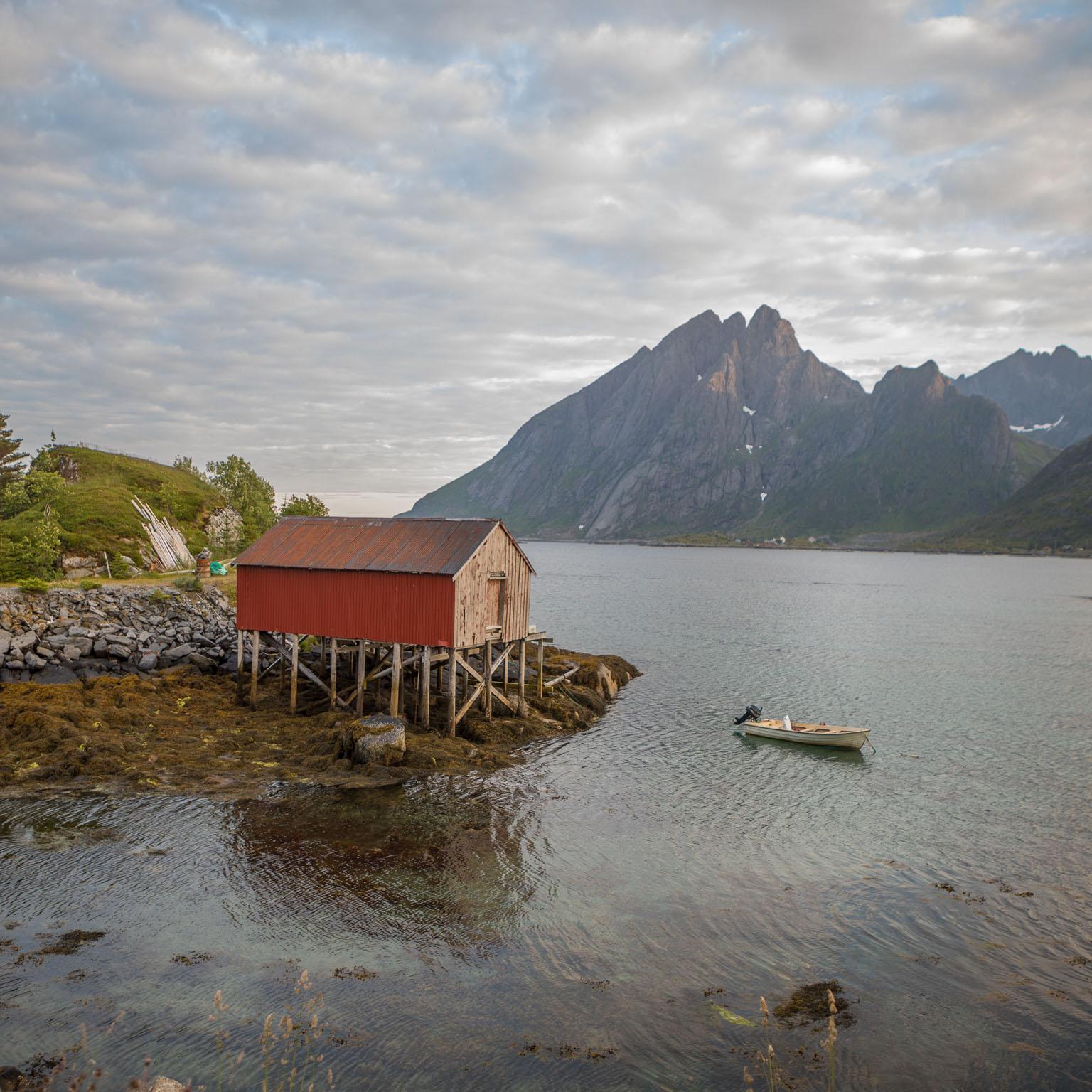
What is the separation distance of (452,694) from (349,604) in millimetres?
5871

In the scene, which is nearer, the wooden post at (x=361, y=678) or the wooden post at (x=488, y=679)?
the wooden post at (x=488, y=679)

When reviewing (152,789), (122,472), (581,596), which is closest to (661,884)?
(152,789)

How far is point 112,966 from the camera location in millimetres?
14188

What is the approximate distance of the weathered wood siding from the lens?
3111cm

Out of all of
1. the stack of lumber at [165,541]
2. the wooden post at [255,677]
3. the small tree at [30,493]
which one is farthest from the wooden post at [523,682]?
the small tree at [30,493]

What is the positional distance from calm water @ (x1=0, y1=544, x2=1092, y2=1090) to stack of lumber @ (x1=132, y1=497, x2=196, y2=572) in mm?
39541

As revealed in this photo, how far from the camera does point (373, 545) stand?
109 feet

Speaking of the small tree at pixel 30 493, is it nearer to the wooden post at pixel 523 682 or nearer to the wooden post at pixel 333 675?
the wooden post at pixel 333 675

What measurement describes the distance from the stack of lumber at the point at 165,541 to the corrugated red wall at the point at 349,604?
27467mm

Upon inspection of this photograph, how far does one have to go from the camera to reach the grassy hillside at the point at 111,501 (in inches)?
2115

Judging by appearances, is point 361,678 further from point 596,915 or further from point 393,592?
point 596,915

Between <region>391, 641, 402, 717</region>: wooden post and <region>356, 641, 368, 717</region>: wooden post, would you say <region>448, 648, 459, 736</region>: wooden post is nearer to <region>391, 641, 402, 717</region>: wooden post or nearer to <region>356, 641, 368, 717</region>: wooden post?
<region>391, 641, 402, 717</region>: wooden post

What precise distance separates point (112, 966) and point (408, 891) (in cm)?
588

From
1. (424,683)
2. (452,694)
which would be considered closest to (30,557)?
(424,683)
